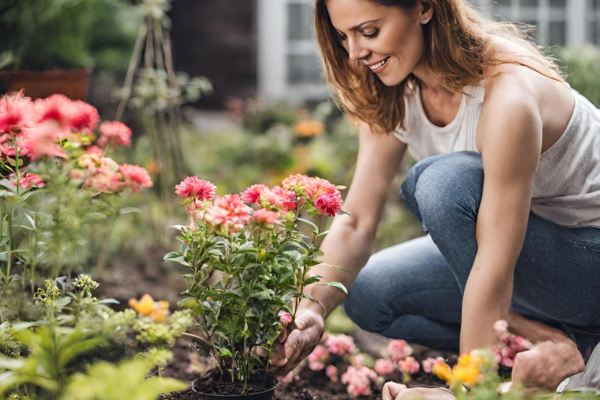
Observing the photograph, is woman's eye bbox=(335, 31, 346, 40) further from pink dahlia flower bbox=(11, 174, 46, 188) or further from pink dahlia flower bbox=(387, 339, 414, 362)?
pink dahlia flower bbox=(387, 339, 414, 362)

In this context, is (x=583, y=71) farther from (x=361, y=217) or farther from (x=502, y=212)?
(x=502, y=212)

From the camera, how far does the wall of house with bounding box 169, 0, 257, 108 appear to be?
571 cm

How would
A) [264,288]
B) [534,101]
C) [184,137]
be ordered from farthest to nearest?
[184,137]
[534,101]
[264,288]

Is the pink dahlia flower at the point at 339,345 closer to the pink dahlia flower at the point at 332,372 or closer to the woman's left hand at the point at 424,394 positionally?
the pink dahlia flower at the point at 332,372

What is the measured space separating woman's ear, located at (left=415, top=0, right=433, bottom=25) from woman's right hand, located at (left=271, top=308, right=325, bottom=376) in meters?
0.84

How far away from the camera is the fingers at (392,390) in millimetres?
1344

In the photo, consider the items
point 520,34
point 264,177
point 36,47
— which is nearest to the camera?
point 520,34

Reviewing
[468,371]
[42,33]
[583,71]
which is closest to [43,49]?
[42,33]

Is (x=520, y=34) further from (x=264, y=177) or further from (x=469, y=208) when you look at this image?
(x=264, y=177)

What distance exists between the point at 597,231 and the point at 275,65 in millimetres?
4592

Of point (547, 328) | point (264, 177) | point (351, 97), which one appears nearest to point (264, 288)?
point (351, 97)

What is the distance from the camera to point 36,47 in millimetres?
2709

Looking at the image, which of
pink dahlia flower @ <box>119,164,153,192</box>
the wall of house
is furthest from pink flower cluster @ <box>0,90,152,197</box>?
the wall of house

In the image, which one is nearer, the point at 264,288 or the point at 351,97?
the point at 264,288
